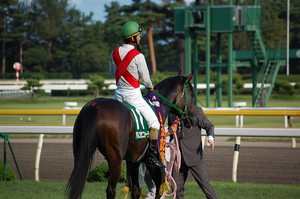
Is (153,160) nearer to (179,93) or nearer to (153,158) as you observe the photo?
(153,158)

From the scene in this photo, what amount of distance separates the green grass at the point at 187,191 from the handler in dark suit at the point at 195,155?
728mm

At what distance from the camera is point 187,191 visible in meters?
7.17

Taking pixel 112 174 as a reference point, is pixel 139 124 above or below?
above

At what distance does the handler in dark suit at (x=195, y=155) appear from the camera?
6.00m

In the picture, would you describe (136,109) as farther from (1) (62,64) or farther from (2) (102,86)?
(1) (62,64)

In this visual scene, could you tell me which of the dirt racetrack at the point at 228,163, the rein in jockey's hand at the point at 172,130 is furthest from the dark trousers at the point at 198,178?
the dirt racetrack at the point at 228,163

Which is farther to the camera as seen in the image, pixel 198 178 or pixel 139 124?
pixel 198 178

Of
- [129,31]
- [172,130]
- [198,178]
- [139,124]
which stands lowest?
[198,178]

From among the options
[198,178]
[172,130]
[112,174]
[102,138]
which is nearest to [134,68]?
[102,138]

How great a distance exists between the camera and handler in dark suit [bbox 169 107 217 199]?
236 inches

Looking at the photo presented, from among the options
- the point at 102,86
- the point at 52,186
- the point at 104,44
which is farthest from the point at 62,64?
the point at 52,186

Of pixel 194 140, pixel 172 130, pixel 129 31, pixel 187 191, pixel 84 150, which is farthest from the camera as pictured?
pixel 187 191

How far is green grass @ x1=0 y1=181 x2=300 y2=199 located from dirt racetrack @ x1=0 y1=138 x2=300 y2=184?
110 centimetres

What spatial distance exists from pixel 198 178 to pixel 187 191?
1189 mm
